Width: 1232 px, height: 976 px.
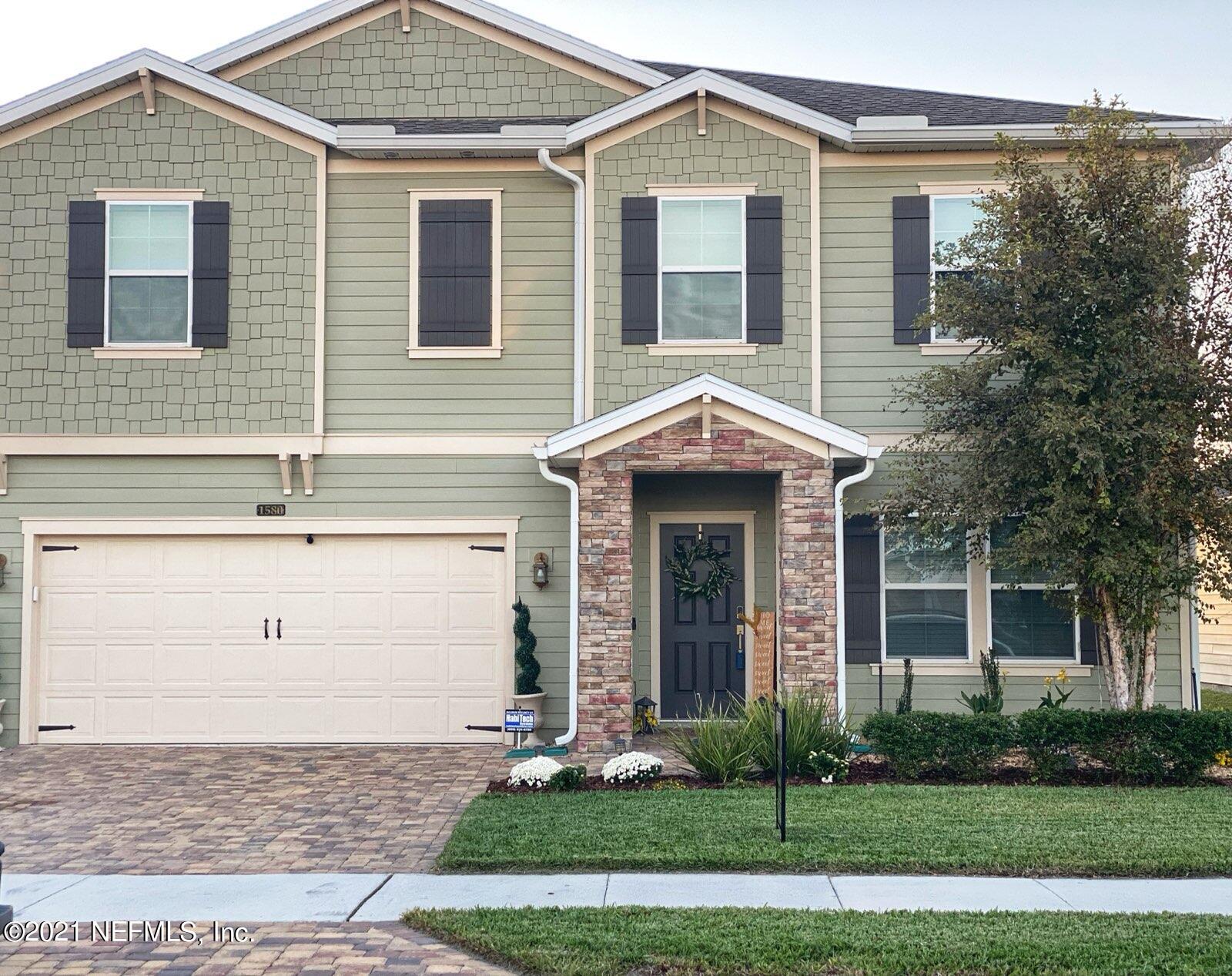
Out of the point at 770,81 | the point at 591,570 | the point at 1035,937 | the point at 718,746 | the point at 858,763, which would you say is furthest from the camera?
the point at 770,81

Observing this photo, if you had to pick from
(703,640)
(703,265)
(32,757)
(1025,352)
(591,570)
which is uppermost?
(703,265)

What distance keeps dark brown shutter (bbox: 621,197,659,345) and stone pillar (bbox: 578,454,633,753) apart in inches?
61.7

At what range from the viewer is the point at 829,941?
233 inches

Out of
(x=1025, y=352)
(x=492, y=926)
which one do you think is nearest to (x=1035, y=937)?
(x=492, y=926)

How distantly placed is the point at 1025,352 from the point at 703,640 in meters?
4.61

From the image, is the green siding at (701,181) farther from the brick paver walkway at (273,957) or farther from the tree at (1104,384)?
the brick paver walkway at (273,957)

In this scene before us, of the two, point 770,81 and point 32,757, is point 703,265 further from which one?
point 32,757

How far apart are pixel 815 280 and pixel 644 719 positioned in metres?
4.89

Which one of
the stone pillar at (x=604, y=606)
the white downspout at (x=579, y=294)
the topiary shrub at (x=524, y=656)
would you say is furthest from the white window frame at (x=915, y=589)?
the topiary shrub at (x=524, y=656)

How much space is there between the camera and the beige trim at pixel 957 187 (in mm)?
12680

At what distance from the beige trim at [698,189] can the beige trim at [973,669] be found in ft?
16.8

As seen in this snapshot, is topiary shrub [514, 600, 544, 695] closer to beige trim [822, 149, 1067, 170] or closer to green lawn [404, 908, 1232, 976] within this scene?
beige trim [822, 149, 1067, 170]

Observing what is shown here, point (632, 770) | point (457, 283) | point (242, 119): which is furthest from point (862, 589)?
point (242, 119)

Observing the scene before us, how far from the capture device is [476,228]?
12.9 m
